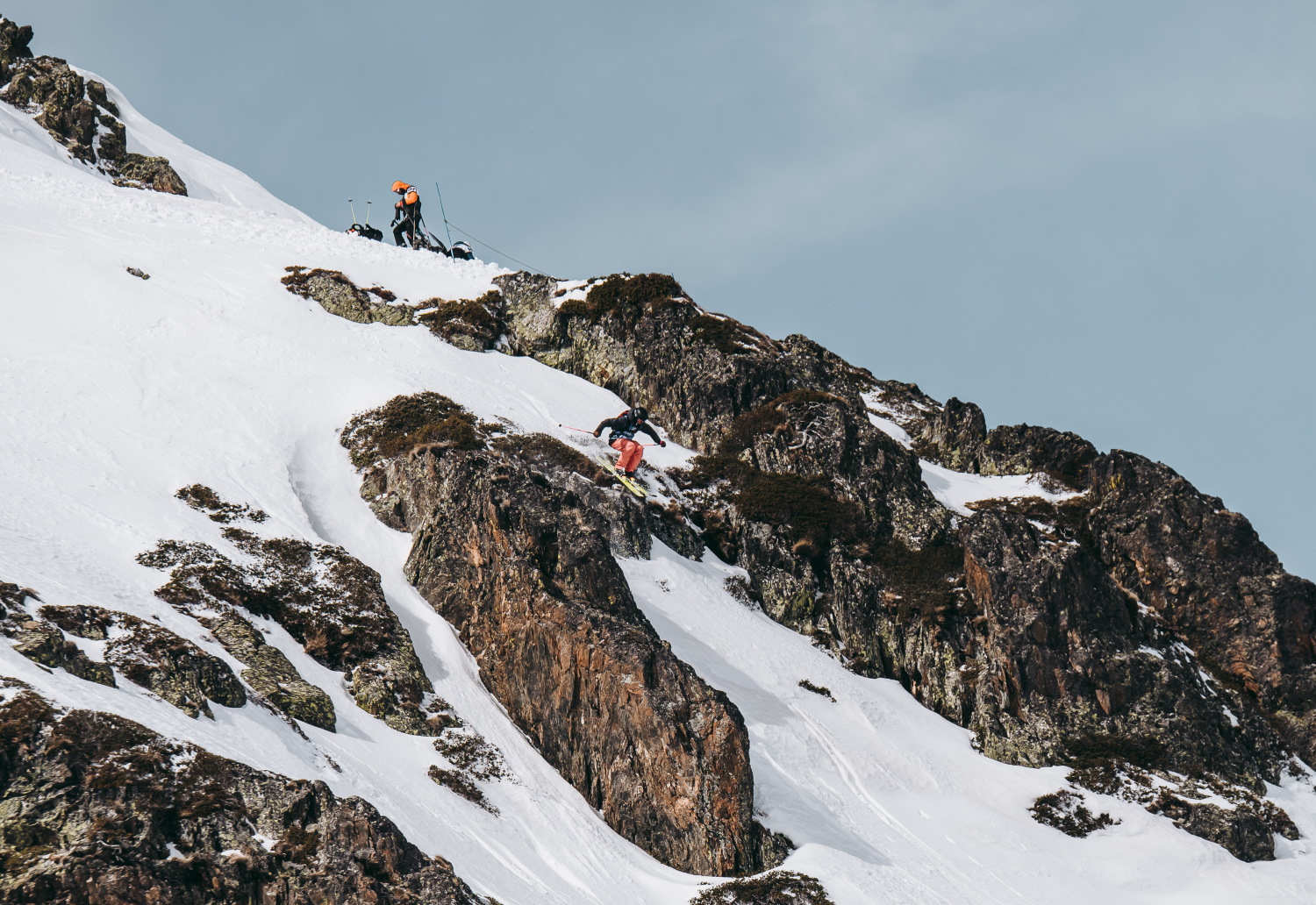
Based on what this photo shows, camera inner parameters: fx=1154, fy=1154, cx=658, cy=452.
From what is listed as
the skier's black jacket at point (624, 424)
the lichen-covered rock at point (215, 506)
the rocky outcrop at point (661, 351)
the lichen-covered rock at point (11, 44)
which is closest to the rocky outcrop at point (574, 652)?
the skier's black jacket at point (624, 424)

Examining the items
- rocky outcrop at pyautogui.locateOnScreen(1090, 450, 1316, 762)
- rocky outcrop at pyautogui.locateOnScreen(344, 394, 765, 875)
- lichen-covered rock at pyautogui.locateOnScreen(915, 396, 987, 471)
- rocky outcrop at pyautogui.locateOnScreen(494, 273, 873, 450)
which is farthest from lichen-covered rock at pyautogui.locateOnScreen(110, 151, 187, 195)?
rocky outcrop at pyautogui.locateOnScreen(1090, 450, 1316, 762)

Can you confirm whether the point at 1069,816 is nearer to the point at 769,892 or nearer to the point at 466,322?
the point at 769,892

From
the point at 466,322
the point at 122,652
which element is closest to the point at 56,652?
the point at 122,652

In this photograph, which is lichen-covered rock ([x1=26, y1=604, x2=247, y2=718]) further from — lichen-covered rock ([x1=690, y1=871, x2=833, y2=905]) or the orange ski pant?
the orange ski pant

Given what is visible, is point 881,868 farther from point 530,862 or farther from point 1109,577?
point 1109,577

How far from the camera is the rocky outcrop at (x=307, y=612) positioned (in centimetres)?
2988

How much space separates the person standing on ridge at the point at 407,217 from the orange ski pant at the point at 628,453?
113 feet

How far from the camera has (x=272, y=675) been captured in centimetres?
2920

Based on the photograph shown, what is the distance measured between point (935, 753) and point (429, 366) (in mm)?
28243

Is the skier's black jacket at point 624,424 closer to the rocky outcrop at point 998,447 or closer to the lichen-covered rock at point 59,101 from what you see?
the rocky outcrop at point 998,447

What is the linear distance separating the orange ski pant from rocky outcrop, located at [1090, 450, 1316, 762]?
21.0m

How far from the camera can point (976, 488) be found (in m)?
56.7

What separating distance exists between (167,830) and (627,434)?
2463 cm

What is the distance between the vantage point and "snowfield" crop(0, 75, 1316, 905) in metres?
27.8
